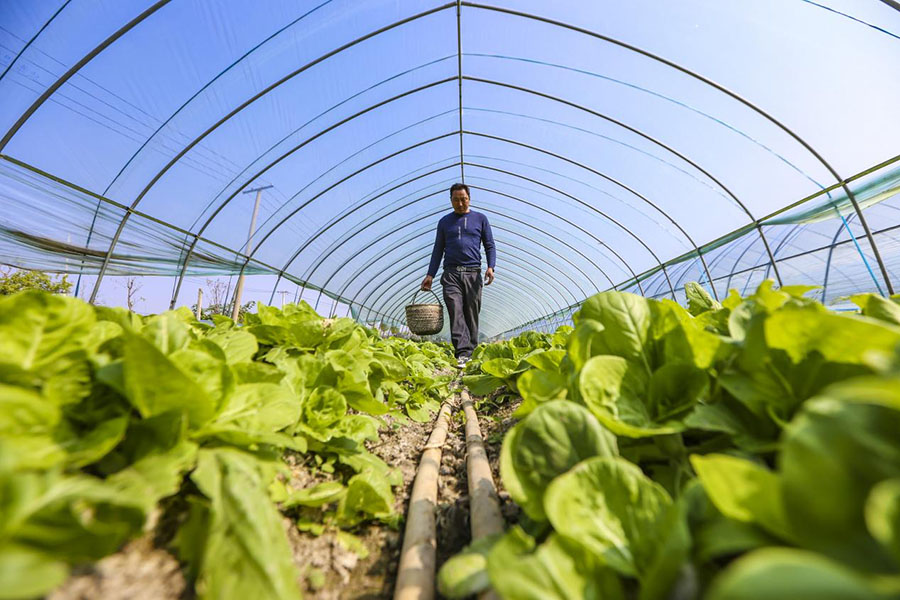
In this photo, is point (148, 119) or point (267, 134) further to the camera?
point (267, 134)

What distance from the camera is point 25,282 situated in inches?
512

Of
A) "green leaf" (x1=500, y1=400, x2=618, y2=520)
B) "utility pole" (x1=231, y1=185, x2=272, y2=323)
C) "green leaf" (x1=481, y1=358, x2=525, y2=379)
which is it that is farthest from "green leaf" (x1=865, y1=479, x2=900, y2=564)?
"utility pole" (x1=231, y1=185, x2=272, y2=323)

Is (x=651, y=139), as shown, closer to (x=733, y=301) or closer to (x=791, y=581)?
(x=733, y=301)

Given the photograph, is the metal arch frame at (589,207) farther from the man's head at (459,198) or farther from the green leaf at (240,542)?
the green leaf at (240,542)

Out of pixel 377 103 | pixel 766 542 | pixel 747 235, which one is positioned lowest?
pixel 766 542

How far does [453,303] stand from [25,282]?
16.2 meters

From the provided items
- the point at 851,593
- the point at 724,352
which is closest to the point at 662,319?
the point at 724,352

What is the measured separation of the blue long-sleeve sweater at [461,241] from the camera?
584 centimetres

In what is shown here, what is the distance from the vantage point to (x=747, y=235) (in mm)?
9234

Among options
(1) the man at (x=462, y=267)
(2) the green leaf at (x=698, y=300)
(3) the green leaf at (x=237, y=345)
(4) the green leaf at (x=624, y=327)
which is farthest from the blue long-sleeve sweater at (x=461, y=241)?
(4) the green leaf at (x=624, y=327)

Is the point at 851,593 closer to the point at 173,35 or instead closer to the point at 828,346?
the point at 828,346

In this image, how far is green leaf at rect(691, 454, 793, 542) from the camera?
18.6 inches

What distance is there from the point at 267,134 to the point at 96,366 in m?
8.38

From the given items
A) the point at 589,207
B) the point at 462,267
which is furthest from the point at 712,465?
the point at 589,207
